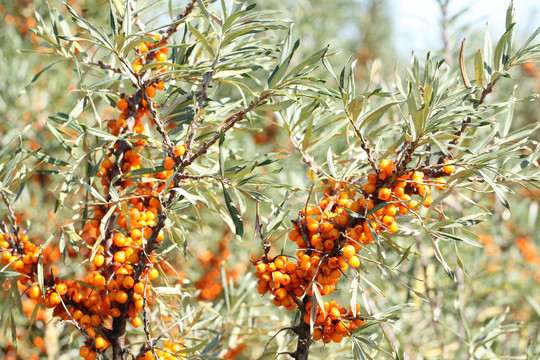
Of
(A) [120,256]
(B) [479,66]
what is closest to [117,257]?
(A) [120,256]

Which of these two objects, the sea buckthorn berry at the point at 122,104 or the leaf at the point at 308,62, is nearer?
the leaf at the point at 308,62

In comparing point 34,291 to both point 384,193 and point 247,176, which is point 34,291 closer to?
point 247,176

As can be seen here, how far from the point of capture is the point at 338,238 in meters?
0.50

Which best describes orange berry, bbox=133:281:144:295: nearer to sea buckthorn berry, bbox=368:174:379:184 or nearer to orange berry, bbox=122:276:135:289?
orange berry, bbox=122:276:135:289

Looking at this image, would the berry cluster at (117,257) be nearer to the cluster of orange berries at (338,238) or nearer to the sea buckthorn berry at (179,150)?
the sea buckthorn berry at (179,150)

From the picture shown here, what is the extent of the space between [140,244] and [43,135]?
49.6 inches

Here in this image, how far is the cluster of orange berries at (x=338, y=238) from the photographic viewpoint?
50 cm

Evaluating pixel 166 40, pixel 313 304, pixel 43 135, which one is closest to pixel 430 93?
pixel 313 304

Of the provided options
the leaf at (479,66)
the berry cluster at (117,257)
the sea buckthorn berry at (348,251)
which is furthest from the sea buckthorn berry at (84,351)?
the leaf at (479,66)

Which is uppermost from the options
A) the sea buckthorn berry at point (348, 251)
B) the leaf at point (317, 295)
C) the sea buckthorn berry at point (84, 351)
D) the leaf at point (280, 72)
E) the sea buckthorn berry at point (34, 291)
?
the leaf at point (280, 72)

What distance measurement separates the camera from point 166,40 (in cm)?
60

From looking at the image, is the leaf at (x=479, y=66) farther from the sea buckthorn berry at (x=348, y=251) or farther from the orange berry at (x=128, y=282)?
the orange berry at (x=128, y=282)

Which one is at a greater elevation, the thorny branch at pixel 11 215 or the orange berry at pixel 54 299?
the thorny branch at pixel 11 215

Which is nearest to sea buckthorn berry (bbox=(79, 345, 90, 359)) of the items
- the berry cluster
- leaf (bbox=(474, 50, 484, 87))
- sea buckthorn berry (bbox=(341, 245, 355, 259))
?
the berry cluster
